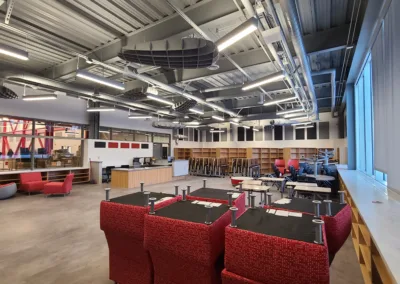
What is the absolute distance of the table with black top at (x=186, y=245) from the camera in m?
1.34

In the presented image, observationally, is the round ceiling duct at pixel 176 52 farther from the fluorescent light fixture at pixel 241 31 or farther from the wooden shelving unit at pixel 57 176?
the wooden shelving unit at pixel 57 176

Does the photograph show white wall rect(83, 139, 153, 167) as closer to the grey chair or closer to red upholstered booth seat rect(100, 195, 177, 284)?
the grey chair

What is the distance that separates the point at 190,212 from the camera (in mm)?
1648

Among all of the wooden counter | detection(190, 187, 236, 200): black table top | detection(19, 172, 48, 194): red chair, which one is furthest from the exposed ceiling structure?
the wooden counter

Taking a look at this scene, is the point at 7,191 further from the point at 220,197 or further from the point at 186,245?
the point at 186,245

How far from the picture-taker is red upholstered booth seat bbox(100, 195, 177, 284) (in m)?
1.78

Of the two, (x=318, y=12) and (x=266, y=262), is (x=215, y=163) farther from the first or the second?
(x=266, y=262)

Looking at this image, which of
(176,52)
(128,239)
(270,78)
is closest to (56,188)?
(176,52)

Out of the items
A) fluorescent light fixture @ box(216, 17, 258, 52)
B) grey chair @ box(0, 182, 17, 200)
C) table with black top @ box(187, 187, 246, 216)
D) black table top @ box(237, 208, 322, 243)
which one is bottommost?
grey chair @ box(0, 182, 17, 200)

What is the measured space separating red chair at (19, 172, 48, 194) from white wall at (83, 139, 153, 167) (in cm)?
223

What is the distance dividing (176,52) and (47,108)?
804 centimetres

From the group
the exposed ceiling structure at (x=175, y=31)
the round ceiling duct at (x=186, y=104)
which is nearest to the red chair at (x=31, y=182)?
the exposed ceiling structure at (x=175, y=31)

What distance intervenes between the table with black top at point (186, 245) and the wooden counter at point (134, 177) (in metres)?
7.73

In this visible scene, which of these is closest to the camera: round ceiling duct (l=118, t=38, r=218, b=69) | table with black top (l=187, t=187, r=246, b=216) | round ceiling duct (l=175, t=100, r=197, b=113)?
Answer: table with black top (l=187, t=187, r=246, b=216)
